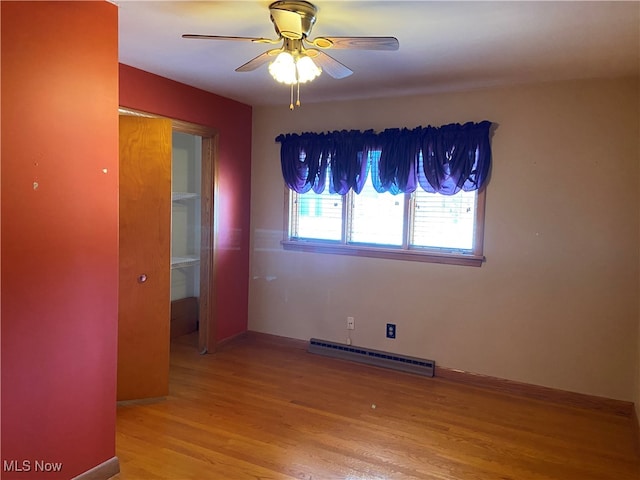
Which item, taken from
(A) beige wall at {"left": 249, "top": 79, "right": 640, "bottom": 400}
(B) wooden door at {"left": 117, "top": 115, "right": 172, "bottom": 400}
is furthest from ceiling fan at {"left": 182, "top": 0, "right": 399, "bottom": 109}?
(A) beige wall at {"left": 249, "top": 79, "right": 640, "bottom": 400}

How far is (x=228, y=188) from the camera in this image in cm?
451

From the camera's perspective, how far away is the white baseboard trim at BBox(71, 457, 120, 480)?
7.93ft

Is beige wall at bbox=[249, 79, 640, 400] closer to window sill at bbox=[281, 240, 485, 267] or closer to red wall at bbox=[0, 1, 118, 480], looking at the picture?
window sill at bbox=[281, 240, 485, 267]

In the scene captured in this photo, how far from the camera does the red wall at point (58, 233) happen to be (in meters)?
2.02

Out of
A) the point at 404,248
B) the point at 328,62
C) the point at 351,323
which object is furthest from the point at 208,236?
the point at 328,62

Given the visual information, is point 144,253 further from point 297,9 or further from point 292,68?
point 297,9

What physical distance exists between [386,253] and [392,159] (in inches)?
31.2

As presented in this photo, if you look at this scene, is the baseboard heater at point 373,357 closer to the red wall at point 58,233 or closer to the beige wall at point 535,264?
the beige wall at point 535,264

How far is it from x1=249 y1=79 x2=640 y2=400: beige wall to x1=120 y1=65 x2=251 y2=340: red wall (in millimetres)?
799

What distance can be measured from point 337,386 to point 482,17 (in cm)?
269

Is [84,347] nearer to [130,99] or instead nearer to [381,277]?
[130,99]

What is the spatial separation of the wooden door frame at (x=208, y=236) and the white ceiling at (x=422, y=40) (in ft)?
2.08

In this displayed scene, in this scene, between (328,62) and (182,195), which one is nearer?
(328,62)
